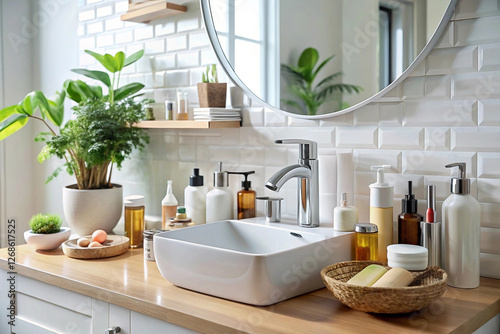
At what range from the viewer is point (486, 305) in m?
1.18

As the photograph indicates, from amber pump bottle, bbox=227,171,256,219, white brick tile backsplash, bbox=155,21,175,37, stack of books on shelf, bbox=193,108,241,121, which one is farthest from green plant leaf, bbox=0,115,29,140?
amber pump bottle, bbox=227,171,256,219

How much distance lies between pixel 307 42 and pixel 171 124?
0.56 m

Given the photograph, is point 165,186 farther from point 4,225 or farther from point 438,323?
point 438,323

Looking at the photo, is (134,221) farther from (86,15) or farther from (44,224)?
(86,15)

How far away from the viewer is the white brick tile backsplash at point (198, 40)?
1.95 meters

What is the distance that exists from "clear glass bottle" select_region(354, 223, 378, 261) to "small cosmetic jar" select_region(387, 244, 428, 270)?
0.42 feet

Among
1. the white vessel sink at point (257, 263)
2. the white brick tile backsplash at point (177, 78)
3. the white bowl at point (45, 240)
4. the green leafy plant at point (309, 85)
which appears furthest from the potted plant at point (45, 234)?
the green leafy plant at point (309, 85)

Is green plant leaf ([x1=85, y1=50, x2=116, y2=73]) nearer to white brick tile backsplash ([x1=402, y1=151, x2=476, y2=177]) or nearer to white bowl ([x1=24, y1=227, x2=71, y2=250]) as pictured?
white bowl ([x1=24, y1=227, x2=71, y2=250])

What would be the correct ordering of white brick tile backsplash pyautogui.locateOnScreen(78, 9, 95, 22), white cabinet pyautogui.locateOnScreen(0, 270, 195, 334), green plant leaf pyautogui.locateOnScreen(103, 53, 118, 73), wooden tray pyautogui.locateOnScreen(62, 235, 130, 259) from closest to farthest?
white cabinet pyautogui.locateOnScreen(0, 270, 195, 334) < wooden tray pyautogui.locateOnScreen(62, 235, 130, 259) < green plant leaf pyautogui.locateOnScreen(103, 53, 118, 73) < white brick tile backsplash pyautogui.locateOnScreen(78, 9, 95, 22)

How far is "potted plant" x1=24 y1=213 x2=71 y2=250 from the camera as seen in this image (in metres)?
1.77

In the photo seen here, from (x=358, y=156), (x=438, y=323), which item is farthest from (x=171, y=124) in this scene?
(x=438, y=323)

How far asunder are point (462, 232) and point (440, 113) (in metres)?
0.32

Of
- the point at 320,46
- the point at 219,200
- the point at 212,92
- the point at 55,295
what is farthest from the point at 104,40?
the point at 55,295

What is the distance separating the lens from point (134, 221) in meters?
1.84
